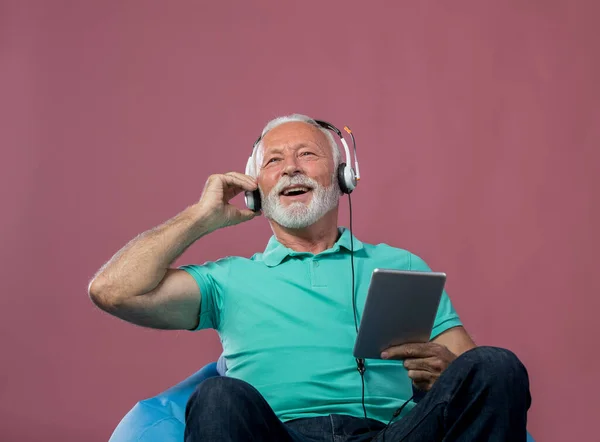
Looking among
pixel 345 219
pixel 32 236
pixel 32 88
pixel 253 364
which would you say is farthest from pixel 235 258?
pixel 32 88

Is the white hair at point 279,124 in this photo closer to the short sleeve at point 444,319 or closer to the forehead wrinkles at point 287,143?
the forehead wrinkles at point 287,143

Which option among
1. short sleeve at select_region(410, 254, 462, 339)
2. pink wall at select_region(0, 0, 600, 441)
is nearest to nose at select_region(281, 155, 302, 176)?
short sleeve at select_region(410, 254, 462, 339)

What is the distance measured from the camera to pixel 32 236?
2707 mm

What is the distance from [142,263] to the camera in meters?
1.68

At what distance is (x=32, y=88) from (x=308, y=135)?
49.4 inches

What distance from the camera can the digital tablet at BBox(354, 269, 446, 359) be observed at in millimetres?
1417

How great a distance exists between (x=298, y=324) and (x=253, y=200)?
1.32ft

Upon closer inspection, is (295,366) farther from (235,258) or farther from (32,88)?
(32,88)

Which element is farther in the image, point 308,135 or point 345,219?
point 345,219

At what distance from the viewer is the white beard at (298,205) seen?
1.96 metres

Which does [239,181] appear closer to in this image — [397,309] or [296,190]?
[296,190]

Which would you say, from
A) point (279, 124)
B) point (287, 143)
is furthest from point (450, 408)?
point (279, 124)

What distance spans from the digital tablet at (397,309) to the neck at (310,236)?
515mm

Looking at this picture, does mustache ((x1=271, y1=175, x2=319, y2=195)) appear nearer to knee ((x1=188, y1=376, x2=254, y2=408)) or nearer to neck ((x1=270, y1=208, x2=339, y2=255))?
neck ((x1=270, y1=208, x2=339, y2=255))
